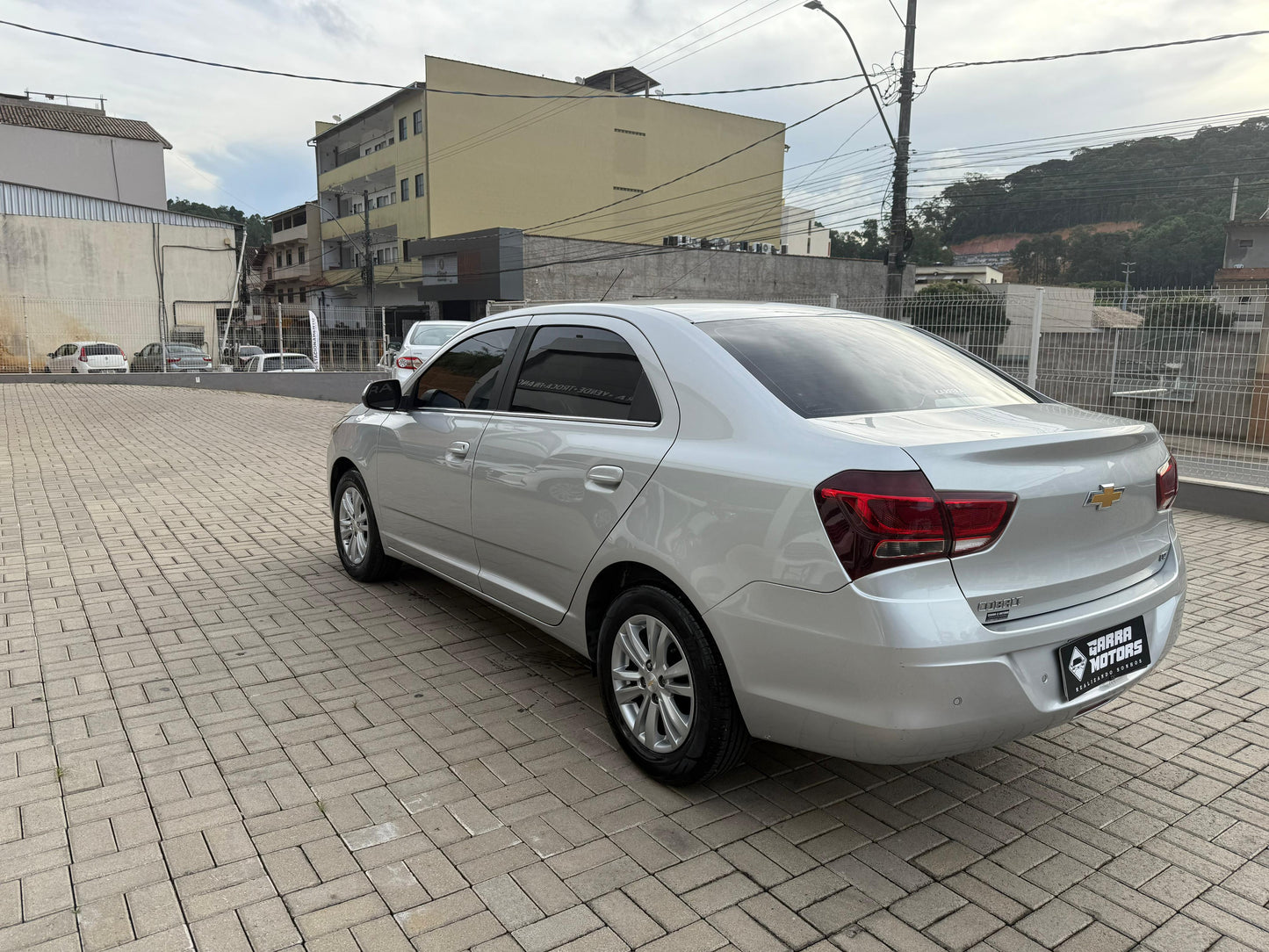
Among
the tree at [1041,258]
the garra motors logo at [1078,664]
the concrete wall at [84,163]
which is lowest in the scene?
the garra motors logo at [1078,664]

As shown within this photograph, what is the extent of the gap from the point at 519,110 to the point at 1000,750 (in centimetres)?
4795

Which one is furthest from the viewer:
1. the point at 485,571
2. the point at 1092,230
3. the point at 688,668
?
the point at 1092,230

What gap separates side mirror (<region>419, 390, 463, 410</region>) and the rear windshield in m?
1.57

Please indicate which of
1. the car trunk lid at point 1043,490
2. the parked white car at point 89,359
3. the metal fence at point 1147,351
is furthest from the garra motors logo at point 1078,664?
the parked white car at point 89,359

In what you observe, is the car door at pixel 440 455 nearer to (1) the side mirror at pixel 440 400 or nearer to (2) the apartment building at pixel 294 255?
(1) the side mirror at pixel 440 400

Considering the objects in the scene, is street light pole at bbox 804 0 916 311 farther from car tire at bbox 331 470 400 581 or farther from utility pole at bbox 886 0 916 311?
car tire at bbox 331 470 400 581

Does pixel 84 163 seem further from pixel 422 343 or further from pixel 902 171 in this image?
pixel 902 171

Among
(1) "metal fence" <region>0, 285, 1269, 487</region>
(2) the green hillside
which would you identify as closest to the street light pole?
(1) "metal fence" <region>0, 285, 1269, 487</region>

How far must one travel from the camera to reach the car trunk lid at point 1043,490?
253cm

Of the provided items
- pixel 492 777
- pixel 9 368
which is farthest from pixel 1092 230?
pixel 492 777

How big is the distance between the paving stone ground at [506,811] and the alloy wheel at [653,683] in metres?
0.21

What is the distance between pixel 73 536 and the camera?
677cm

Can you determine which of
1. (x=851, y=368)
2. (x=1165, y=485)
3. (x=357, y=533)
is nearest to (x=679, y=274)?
(x=357, y=533)

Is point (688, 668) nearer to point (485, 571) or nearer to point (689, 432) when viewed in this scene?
point (689, 432)
